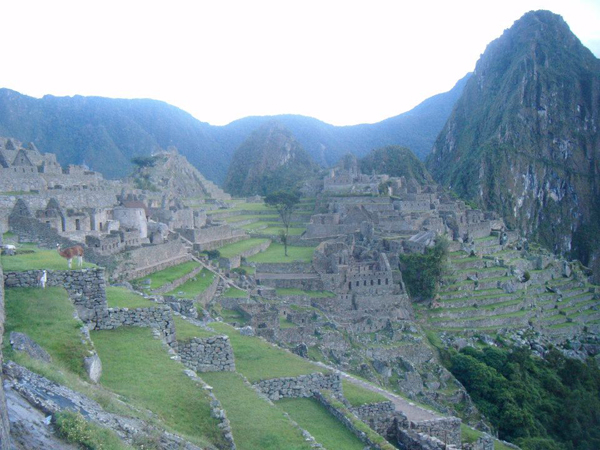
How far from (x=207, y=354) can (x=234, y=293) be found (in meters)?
19.4

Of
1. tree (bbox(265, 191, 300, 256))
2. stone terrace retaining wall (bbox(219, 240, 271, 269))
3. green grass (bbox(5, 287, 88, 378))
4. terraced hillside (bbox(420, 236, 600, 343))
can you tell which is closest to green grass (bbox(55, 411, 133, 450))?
green grass (bbox(5, 287, 88, 378))

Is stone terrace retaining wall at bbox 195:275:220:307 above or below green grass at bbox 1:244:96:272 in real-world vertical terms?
below

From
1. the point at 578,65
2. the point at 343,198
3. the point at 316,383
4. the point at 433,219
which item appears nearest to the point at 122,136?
the point at 343,198

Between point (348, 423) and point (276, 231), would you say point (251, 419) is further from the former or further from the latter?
point (276, 231)

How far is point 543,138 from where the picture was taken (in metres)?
152

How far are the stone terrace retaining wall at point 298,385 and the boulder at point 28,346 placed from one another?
431 centimetres

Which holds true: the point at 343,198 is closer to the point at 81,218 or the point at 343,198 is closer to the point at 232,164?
the point at 81,218

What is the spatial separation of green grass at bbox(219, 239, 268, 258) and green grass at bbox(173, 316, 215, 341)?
940 inches

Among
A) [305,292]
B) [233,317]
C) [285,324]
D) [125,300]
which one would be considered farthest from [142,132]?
[125,300]

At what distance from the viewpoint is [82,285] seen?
8797 millimetres

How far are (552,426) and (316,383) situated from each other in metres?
25.0

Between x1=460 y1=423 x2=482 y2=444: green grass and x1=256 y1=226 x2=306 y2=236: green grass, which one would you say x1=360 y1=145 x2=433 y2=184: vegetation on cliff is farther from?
x1=460 y1=423 x2=482 y2=444: green grass

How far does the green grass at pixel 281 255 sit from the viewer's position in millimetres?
37250

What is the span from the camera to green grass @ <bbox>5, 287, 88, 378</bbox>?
22.5ft
